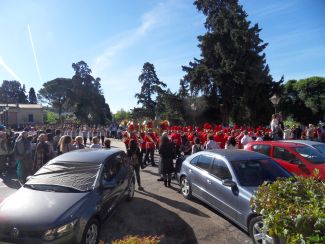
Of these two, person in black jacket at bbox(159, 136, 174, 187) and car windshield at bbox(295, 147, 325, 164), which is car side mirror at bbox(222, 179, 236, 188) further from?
person in black jacket at bbox(159, 136, 174, 187)

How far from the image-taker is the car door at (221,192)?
647 centimetres

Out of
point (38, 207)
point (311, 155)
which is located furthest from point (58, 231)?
point (311, 155)

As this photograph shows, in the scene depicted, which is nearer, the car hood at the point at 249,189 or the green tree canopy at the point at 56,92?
the car hood at the point at 249,189

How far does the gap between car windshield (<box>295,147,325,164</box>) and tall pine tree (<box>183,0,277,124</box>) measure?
2343 cm

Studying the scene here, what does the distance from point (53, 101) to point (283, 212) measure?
269ft

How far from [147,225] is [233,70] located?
91.9 feet

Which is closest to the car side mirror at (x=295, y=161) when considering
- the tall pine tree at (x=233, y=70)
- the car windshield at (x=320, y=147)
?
the car windshield at (x=320, y=147)

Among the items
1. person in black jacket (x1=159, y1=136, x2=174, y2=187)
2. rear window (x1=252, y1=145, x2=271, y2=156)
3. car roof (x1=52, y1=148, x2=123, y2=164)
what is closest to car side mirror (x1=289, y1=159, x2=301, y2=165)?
rear window (x1=252, y1=145, x2=271, y2=156)

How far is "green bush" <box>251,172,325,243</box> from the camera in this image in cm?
283

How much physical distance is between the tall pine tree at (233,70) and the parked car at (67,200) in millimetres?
27146

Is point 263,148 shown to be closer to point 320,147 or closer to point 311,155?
point 311,155

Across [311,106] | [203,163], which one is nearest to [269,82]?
[311,106]

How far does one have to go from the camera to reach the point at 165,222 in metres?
7.14

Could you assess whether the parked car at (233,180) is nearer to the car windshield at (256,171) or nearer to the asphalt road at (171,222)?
the car windshield at (256,171)
